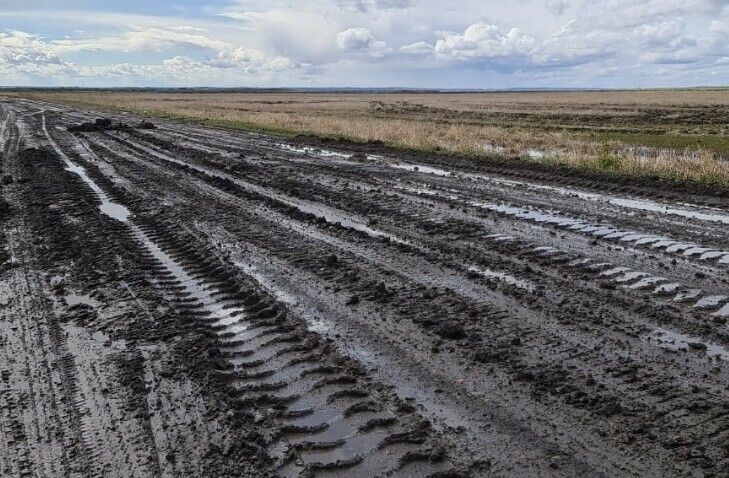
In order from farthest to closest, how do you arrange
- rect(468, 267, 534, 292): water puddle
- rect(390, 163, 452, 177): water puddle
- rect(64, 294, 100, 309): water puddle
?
rect(390, 163, 452, 177): water puddle < rect(468, 267, 534, 292): water puddle < rect(64, 294, 100, 309): water puddle

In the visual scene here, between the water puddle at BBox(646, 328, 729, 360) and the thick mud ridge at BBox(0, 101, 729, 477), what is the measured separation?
0.08ft

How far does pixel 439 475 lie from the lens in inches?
142

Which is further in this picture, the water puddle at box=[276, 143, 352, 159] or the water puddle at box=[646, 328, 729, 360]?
the water puddle at box=[276, 143, 352, 159]

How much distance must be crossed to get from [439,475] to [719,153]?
2109 centimetres

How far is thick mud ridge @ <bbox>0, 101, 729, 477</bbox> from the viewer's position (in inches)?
155

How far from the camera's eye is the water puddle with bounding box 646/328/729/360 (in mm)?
5176

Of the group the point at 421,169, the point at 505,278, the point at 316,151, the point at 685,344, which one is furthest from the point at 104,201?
the point at 685,344

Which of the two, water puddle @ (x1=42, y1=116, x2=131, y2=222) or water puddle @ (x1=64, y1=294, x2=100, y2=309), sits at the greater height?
water puddle @ (x1=42, y1=116, x2=131, y2=222)

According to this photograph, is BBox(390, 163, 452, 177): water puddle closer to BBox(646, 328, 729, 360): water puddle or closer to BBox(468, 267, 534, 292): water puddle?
BBox(468, 267, 534, 292): water puddle

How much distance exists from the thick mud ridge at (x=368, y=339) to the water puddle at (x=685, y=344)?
24 mm

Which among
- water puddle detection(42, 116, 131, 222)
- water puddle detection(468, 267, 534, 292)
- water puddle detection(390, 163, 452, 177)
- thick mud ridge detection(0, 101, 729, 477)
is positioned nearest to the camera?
thick mud ridge detection(0, 101, 729, 477)

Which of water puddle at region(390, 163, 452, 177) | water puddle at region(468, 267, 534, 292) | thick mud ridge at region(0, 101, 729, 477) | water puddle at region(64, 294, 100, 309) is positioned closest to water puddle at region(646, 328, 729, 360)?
thick mud ridge at region(0, 101, 729, 477)

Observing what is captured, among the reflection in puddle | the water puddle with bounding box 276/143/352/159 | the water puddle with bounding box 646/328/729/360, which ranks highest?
the water puddle with bounding box 276/143/352/159

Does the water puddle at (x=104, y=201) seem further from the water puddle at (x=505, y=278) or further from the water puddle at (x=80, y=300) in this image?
the water puddle at (x=505, y=278)
